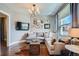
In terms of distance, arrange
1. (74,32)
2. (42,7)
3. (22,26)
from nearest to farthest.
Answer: (74,32) < (42,7) < (22,26)

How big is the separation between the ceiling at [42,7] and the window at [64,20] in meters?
0.15

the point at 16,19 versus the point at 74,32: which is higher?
the point at 16,19

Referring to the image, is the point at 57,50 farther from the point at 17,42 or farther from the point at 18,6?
the point at 18,6

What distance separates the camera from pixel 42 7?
3.41m

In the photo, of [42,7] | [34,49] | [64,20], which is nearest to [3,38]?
[34,49]

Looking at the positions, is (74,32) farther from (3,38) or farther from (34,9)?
(3,38)

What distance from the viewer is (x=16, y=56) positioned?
3408 mm

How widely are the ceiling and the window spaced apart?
151 millimetres

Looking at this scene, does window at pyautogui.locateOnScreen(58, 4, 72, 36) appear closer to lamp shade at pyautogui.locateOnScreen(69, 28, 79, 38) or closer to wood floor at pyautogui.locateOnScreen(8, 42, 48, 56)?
lamp shade at pyautogui.locateOnScreen(69, 28, 79, 38)

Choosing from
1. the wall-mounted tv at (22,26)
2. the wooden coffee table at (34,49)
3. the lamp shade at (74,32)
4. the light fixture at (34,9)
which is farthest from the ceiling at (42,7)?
the wooden coffee table at (34,49)

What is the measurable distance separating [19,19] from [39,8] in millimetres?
539

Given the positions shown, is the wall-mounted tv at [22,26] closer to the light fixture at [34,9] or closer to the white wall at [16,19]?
the white wall at [16,19]

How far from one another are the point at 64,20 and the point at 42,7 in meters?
0.60

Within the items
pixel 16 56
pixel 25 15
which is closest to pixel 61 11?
pixel 25 15
